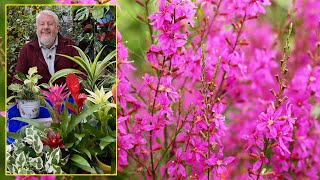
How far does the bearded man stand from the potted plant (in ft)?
0.03

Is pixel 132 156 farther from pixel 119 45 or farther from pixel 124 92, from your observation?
pixel 119 45

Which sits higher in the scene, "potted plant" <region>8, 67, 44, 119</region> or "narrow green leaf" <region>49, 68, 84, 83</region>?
"narrow green leaf" <region>49, 68, 84, 83</region>

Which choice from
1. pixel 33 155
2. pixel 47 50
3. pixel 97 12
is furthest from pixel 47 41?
pixel 33 155

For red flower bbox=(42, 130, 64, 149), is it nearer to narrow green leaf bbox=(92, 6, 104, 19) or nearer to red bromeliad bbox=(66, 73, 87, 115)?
red bromeliad bbox=(66, 73, 87, 115)

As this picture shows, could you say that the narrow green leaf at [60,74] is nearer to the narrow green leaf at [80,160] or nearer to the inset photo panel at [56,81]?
the inset photo panel at [56,81]

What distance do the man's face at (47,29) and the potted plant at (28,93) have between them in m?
0.06

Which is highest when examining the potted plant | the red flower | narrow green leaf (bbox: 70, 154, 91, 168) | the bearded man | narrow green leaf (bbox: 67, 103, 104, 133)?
the bearded man

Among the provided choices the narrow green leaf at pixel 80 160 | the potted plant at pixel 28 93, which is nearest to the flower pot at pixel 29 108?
the potted plant at pixel 28 93

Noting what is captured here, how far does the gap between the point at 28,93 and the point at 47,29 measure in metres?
0.14

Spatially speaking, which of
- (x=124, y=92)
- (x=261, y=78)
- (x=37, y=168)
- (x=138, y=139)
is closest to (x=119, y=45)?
(x=124, y=92)

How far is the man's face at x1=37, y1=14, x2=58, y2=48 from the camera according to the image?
1302 mm

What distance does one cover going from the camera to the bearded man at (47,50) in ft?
4.26

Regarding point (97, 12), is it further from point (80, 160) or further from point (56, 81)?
point (80, 160)

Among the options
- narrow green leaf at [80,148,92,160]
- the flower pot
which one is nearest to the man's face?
the flower pot
